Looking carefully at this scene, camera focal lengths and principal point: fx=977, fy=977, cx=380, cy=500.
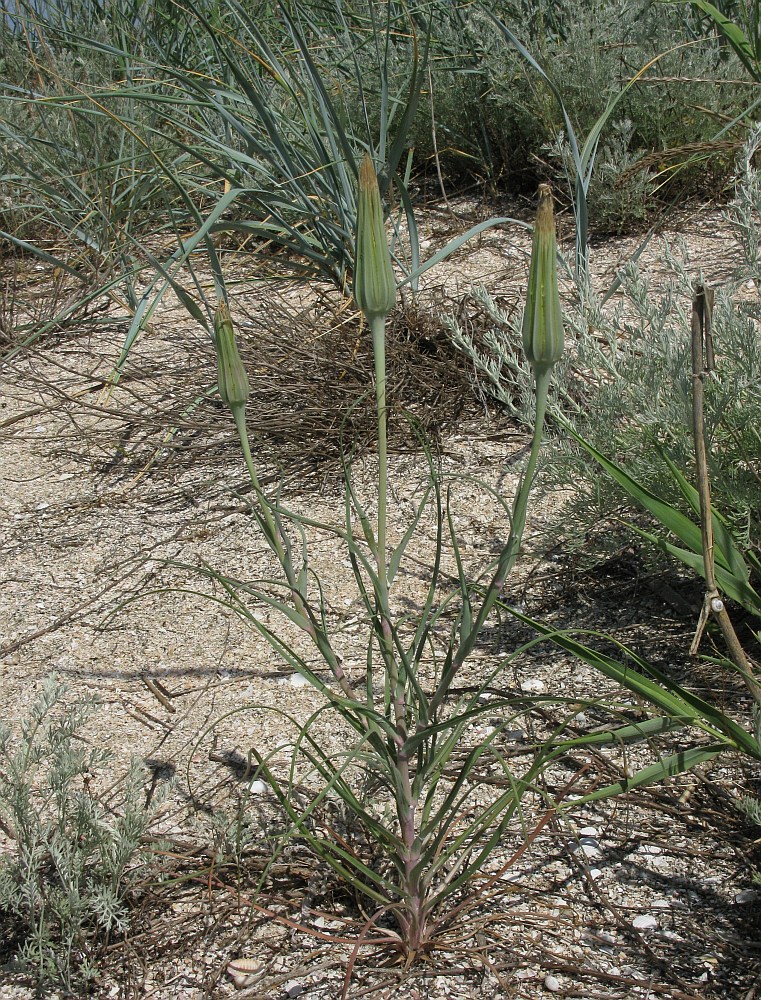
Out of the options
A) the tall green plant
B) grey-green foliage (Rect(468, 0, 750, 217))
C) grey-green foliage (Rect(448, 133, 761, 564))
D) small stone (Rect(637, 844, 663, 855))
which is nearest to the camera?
small stone (Rect(637, 844, 663, 855))

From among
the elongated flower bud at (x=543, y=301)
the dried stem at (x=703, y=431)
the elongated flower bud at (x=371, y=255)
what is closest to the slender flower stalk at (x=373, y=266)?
the elongated flower bud at (x=371, y=255)

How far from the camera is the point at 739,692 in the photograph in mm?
1543

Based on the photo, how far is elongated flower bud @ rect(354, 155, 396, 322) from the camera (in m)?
0.90

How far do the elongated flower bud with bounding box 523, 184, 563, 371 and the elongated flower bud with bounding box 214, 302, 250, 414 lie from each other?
0.31 meters

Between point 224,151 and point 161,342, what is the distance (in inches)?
28.9

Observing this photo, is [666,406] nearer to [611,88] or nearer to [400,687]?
[400,687]

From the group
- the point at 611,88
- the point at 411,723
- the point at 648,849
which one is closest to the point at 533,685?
the point at 648,849

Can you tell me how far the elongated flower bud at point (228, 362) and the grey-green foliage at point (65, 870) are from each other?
1.83ft

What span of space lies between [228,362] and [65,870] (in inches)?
26.8

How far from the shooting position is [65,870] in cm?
123

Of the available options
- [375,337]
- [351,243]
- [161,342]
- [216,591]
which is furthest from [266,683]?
[161,342]

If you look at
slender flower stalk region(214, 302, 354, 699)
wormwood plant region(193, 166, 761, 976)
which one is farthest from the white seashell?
slender flower stalk region(214, 302, 354, 699)

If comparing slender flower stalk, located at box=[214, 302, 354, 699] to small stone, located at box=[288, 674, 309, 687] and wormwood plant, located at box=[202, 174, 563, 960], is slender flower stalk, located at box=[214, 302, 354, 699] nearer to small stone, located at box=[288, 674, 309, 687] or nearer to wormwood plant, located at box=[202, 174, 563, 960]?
wormwood plant, located at box=[202, 174, 563, 960]

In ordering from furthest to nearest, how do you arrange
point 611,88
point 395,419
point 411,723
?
point 611,88, point 395,419, point 411,723
